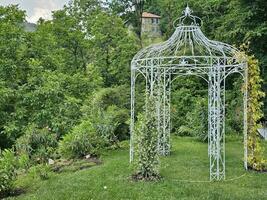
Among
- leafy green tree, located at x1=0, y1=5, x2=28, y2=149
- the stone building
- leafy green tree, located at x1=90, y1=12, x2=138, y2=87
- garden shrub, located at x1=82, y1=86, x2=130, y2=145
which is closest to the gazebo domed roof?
garden shrub, located at x1=82, y1=86, x2=130, y2=145

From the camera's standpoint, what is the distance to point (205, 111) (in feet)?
48.0

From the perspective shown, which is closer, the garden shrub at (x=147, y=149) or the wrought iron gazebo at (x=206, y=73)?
the garden shrub at (x=147, y=149)

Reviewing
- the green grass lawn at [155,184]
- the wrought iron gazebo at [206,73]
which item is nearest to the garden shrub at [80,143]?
the green grass lawn at [155,184]

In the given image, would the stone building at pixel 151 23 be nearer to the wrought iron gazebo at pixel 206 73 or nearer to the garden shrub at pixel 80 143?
the wrought iron gazebo at pixel 206 73

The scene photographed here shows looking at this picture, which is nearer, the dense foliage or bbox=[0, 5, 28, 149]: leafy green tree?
the dense foliage

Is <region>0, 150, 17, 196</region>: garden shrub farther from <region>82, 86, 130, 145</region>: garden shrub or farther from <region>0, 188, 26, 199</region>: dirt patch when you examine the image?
<region>82, 86, 130, 145</region>: garden shrub

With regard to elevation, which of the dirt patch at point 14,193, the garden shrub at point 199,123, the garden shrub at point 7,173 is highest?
the garden shrub at point 199,123

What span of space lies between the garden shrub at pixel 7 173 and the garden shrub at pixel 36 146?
2698 millimetres

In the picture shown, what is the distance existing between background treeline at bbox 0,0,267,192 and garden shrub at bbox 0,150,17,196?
2.05 metres

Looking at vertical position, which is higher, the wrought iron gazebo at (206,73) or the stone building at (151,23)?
the stone building at (151,23)

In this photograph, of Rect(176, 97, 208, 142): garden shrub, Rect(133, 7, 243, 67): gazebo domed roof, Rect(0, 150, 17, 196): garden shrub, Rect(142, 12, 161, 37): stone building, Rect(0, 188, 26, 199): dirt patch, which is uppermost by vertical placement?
Rect(142, 12, 161, 37): stone building

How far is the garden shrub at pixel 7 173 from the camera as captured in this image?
766 centimetres

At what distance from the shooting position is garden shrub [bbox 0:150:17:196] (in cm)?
766

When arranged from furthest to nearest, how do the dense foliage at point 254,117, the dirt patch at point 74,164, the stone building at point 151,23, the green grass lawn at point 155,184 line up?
the stone building at point 151,23, the dirt patch at point 74,164, the dense foliage at point 254,117, the green grass lawn at point 155,184
